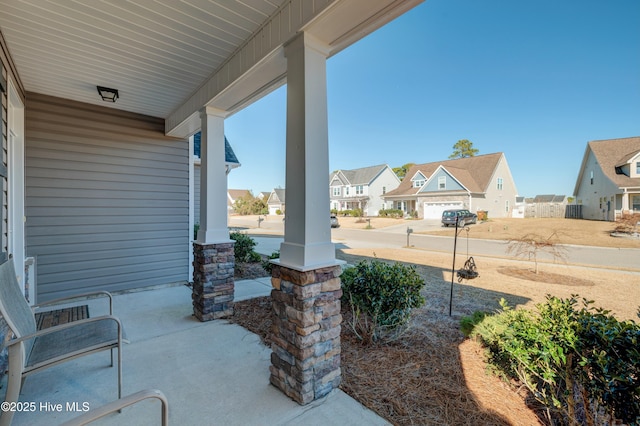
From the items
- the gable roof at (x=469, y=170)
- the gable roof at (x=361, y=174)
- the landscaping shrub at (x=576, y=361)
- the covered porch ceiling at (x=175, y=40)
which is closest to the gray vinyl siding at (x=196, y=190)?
the covered porch ceiling at (x=175, y=40)

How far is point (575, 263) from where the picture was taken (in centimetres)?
745

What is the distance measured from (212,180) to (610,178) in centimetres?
1915

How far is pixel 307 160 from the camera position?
6.38ft

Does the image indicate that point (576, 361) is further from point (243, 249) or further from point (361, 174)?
point (361, 174)

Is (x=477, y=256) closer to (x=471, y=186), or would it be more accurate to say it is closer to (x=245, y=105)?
(x=245, y=105)

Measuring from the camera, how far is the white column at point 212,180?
3.40 m

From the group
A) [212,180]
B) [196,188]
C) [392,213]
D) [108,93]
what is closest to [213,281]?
[212,180]

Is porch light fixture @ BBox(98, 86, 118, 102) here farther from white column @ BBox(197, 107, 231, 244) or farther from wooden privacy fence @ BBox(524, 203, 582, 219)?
wooden privacy fence @ BBox(524, 203, 582, 219)

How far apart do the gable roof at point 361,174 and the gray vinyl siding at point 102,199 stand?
23615 millimetres

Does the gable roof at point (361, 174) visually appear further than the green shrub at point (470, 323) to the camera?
Yes

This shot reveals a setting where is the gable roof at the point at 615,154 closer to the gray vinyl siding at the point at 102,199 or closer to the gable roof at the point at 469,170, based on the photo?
the gable roof at the point at 469,170

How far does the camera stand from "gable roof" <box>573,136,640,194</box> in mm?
12778

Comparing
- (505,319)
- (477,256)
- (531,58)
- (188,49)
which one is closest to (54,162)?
(188,49)

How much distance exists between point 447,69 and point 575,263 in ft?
26.5
